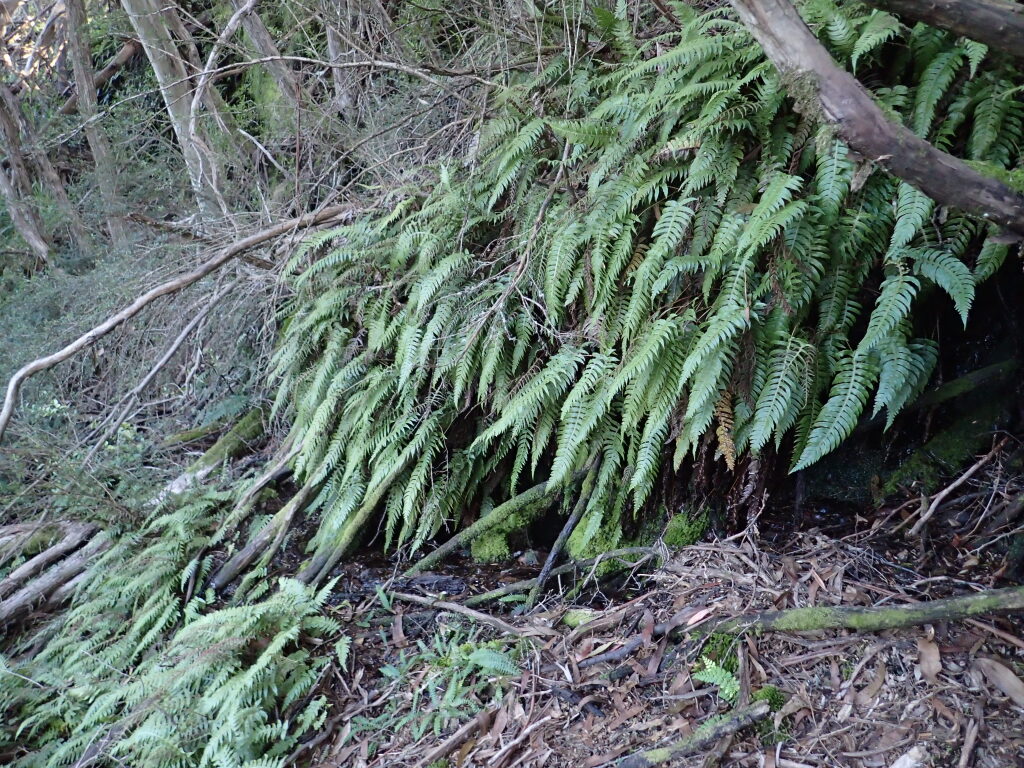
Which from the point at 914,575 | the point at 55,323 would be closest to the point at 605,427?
the point at 914,575

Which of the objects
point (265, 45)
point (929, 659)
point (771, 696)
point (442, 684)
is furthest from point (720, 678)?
point (265, 45)

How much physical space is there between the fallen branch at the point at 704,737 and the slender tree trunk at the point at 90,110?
8.04 metres

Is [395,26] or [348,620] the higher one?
[395,26]

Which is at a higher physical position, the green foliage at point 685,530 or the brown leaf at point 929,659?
the green foliage at point 685,530

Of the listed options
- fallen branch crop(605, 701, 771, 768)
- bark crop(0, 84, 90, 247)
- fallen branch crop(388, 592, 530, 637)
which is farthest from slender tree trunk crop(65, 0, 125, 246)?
fallen branch crop(605, 701, 771, 768)

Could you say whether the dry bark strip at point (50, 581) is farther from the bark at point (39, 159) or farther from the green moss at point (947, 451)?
the green moss at point (947, 451)

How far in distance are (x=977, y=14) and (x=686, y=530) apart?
2.55 meters

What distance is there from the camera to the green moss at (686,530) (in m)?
3.89

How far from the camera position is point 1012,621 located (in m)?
2.83

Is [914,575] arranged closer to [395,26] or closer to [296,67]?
[395,26]

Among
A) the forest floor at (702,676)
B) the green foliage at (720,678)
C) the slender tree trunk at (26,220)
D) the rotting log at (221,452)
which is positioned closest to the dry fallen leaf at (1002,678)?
the forest floor at (702,676)

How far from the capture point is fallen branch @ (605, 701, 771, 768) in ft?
9.27

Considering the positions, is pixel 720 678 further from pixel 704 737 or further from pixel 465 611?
pixel 465 611

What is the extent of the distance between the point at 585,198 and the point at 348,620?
280cm
